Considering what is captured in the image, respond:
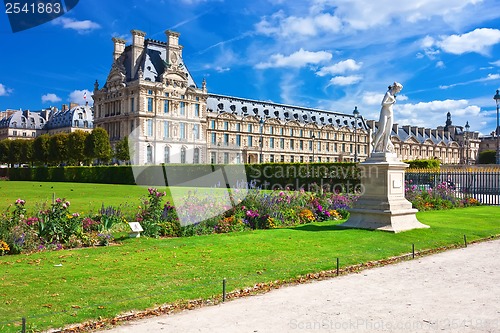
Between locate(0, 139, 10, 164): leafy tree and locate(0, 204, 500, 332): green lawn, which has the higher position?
locate(0, 139, 10, 164): leafy tree

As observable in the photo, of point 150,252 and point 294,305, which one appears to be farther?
point 150,252

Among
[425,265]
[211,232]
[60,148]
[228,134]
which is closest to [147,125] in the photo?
[60,148]

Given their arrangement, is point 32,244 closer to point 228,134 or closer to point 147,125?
point 147,125

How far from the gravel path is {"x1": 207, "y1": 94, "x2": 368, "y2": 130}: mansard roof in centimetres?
6620

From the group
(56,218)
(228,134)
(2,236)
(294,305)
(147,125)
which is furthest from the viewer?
(228,134)

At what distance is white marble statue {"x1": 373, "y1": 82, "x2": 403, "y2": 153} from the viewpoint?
37.9 ft

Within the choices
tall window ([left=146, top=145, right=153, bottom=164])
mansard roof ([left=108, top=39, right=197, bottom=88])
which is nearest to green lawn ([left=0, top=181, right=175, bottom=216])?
tall window ([left=146, top=145, right=153, bottom=164])

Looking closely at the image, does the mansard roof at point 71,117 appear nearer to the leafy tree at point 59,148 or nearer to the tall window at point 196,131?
the leafy tree at point 59,148

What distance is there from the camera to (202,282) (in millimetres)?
6176

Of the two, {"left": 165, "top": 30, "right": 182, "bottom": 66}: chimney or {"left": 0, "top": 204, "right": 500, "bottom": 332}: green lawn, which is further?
{"left": 165, "top": 30, "right": 182, "bottom": 66}: chimney

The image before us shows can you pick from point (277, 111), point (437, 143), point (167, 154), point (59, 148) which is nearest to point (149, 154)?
point (167, 154)

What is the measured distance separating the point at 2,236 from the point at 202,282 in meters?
4.33

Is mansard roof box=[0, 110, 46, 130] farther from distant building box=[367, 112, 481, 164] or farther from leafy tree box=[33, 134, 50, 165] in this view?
distant building box=[367, 112, 481, 164]

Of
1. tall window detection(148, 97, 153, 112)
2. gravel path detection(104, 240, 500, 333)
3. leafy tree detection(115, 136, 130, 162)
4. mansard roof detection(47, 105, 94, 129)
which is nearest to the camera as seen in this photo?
gravel path detection(104, 240, 500, 333)
